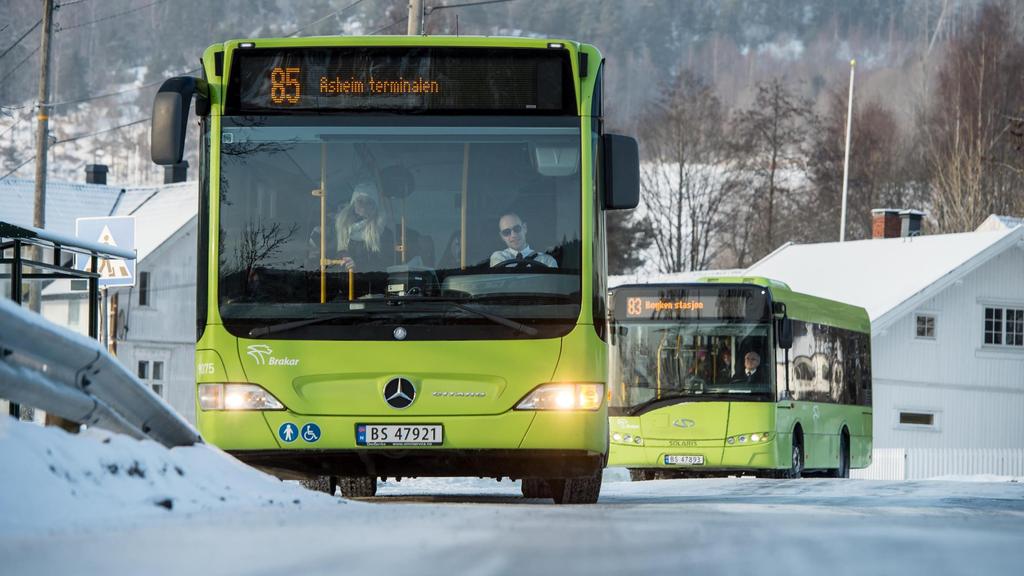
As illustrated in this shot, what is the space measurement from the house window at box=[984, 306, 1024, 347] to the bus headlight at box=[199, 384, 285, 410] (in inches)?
1694

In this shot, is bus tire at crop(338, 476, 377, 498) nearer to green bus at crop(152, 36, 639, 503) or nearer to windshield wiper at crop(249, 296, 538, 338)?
green bus at crop(152, 36, 639, 503)

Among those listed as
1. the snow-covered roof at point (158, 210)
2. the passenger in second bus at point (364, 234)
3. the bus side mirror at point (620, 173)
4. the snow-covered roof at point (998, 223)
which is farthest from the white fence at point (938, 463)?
the passenger in second bus at point (364, 234)

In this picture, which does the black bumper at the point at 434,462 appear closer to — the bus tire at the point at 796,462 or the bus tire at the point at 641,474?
the bus tire at the point at 796,462

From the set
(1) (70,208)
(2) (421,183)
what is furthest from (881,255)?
(2) (421,183)

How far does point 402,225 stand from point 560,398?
1587 millimetres

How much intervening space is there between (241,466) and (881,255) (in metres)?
46.7

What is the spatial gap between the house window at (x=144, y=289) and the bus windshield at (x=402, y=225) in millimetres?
50016

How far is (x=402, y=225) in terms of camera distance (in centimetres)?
1277

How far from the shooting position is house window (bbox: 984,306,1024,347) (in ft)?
175

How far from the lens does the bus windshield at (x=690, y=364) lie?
26.7m

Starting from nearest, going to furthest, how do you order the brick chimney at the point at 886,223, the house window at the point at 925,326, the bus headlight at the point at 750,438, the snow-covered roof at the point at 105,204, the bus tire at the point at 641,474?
the bus headlight at the point at 750,438, the bus tire at the point at 641,474, the house window at the point at 925,326, the brick chimney at the point at 886,223, the snow-covered roof at the point at 105,204

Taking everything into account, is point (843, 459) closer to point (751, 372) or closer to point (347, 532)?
point (751, 372)

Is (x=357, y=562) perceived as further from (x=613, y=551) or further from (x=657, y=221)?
(x=657, y=221)

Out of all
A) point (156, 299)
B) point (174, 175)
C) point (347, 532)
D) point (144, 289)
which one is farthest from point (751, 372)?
point (174, 175)
